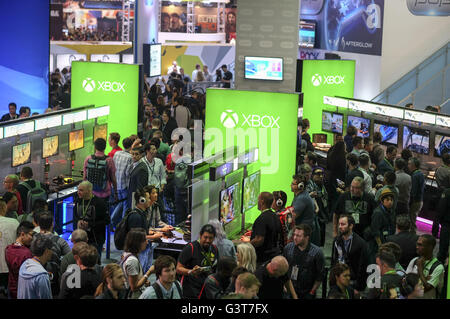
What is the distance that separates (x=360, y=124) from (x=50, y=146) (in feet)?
18.5

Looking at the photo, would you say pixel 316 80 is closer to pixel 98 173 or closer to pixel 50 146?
pixel 50 146

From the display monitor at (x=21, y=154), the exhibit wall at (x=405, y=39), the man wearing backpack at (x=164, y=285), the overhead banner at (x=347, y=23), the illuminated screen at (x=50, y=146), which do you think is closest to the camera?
the man wearing backpack at (x=164, y=285)

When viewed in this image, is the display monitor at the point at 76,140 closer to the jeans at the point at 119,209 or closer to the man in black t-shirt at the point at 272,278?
the jeans at the point at 119,209

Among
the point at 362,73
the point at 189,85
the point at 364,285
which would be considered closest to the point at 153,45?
the point at 189,85

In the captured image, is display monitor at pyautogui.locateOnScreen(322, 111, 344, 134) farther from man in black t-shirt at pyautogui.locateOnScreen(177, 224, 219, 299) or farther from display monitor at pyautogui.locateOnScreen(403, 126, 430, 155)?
man in black t-shirt at pyautogui.locateOnScreen(177, 224, 219, 299)

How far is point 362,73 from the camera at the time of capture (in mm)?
19328

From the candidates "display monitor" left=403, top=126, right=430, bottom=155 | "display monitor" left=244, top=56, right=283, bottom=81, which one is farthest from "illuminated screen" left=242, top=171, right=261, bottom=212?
"display monitor" left=403, top=126, right=430, bottom=155

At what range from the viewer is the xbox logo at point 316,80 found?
47.5ft

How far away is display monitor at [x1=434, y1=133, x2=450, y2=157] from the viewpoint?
11.0m

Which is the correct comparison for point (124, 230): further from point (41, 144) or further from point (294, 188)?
point (41, 144)

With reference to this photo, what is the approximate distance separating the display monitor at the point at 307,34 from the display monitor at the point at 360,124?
1112cm

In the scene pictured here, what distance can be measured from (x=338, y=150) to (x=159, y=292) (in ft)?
19.8

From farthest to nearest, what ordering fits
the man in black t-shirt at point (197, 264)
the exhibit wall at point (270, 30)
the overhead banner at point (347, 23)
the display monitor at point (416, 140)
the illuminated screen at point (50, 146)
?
the overhead banner at point (347, 23) < the display monitor at point (416, 140) < the exhibit wall at point (270, 30) < the illuminated screen at point (50, 146) < the man in black t-shirt at point (197, 264)

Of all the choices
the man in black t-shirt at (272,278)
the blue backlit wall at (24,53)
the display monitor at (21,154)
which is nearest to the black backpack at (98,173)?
the display monitor at (21,154)
